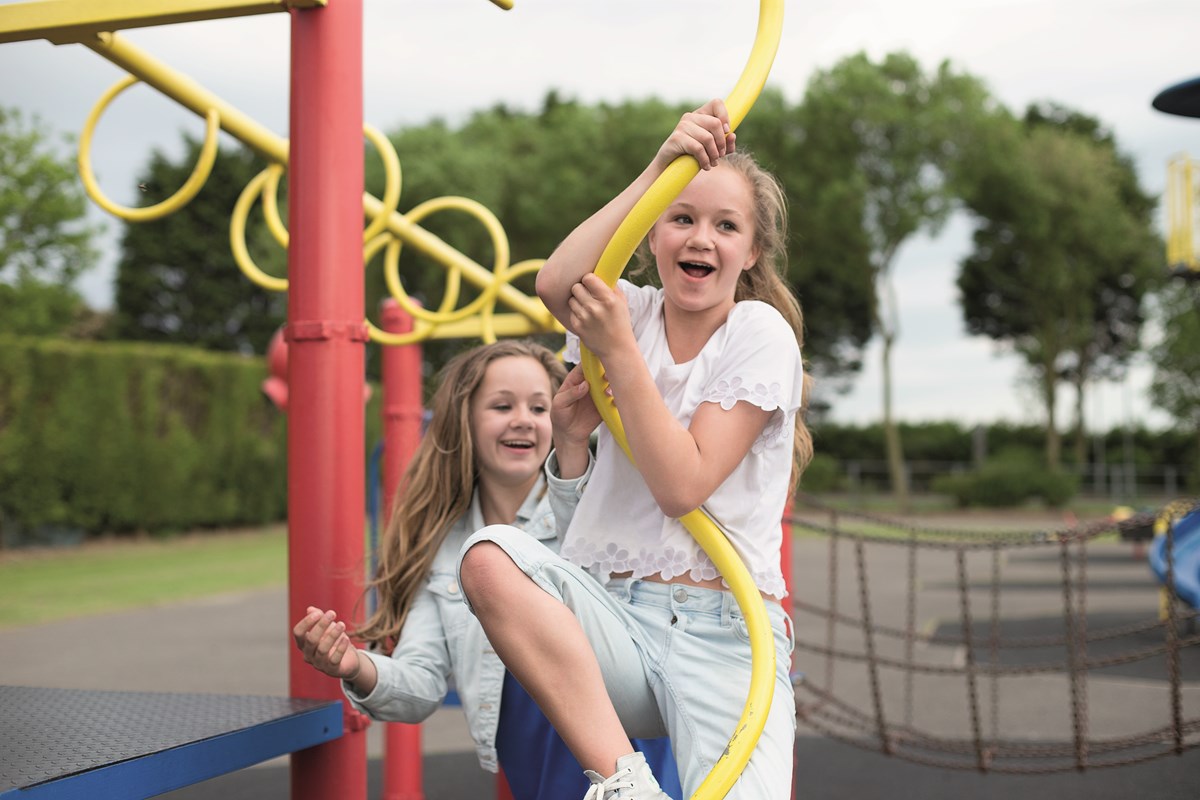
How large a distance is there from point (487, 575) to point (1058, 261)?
2478cm

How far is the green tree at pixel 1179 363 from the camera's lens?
23625mm

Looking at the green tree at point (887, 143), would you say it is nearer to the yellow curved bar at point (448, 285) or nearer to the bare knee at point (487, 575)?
the yellow curved bar at point (448, 285)

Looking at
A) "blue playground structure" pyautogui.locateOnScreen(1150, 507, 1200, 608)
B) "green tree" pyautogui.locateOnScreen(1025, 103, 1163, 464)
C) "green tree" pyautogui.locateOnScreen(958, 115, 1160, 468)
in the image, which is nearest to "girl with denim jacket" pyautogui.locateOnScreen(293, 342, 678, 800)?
"blue playground structure" pyautogui.locateOnScreen(1150, 507, 1200, 608)

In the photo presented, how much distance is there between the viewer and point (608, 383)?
159 cm

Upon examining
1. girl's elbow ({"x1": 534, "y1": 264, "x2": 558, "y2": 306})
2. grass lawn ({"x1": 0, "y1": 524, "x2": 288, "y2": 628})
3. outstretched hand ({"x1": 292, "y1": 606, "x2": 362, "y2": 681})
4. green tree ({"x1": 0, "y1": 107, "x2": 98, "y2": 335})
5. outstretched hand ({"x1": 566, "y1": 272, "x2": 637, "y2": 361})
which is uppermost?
green tree ({"x1": 0, "y1": 107, "x2": 98, "y2": 335})

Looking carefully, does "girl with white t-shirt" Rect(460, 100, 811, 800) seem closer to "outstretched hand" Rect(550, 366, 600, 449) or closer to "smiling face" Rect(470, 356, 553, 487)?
"outstretched hand" Rect(550, 366, 600, 449)

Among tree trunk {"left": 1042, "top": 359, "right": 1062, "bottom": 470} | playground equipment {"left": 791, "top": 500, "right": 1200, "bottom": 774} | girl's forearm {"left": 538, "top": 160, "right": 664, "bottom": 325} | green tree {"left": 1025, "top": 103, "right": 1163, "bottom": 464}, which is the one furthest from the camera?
green tree {"left": 1025, "top": 103, "right": 1163, "bottom": 464}

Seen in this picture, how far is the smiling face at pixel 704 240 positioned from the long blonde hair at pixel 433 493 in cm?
72

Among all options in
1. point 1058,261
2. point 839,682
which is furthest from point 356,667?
point 1058,261

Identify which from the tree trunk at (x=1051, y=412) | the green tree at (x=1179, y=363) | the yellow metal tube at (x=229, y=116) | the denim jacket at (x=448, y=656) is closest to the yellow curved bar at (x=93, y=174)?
the yellow metal tube at (x=229, y=116)

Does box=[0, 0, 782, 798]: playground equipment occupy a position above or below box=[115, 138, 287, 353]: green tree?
below

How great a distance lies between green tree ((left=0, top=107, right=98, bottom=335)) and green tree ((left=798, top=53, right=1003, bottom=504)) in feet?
40.3

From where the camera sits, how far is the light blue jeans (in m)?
1.57

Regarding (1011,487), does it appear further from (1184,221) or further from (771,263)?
(771,263)
